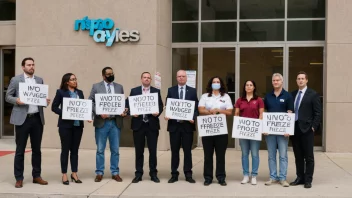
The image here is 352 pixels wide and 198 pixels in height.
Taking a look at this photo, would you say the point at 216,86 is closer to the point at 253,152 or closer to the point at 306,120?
the point at 253,152

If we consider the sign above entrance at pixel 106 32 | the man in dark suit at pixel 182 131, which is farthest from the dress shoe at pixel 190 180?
the sign above entrance at pixel 106 32

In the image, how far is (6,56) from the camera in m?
15.5

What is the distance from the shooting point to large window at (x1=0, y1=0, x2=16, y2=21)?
49.6ft

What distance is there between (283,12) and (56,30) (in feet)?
22.8

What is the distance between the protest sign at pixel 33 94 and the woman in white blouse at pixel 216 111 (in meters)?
2.93

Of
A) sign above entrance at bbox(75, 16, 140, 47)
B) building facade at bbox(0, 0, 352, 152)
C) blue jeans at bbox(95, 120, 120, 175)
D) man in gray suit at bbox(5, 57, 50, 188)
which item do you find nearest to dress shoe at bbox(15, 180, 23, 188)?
man in gray suit at bbox(5, 57, 50, 188)

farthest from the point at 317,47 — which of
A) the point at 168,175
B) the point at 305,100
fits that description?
the point at 168,175

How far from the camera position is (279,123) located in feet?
26.9

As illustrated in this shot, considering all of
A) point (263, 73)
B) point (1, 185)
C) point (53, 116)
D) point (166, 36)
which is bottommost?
point (1, 185)

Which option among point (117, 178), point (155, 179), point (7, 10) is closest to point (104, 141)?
point (117, 178)

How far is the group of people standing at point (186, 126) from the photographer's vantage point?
27.1 ft

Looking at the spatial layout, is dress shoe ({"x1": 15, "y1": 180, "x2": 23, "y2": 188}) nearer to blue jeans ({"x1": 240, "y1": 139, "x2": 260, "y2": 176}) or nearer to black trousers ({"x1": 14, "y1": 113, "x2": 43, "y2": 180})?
black trousers ({"x1": 14, "y1": 113, "x2": 43, "y2": 180})

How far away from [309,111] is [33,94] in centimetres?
507

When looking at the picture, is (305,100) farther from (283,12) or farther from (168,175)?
(283,12)
